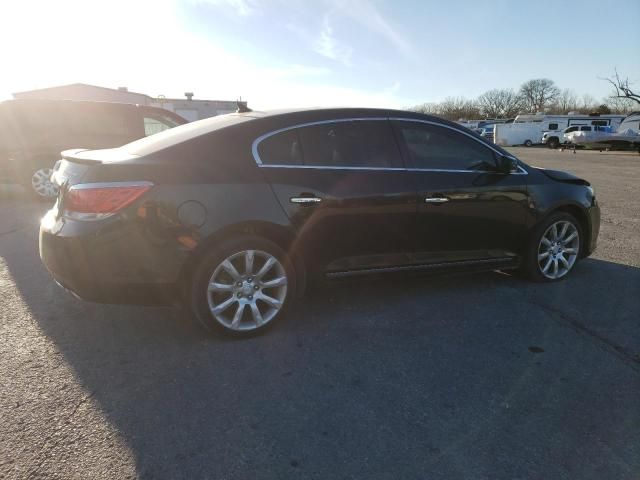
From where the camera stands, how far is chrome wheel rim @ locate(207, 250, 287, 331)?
3189mm

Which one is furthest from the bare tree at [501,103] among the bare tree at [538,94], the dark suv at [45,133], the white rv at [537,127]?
the dark suv at [45,133]

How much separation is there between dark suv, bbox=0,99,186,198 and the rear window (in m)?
6.05

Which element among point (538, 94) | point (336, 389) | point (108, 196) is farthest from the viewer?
point (538, 94)

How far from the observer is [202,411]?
8.15ft

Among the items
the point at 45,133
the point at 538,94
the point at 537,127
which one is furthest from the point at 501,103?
the point at 45,133

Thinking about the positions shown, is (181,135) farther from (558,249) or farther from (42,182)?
(42,182)

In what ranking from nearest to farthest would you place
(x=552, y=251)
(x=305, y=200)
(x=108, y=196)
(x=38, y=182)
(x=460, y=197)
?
(x=108, y=196)
(x=305, y=200)
(x=460, y=197)
(x=552, y=251)
(x=38, y=182)

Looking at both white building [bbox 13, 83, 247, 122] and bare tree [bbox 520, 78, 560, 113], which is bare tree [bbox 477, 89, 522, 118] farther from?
white building [bbox 13, 83, 247, 122]

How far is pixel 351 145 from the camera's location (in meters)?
3.63

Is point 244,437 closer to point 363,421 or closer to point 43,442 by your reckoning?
point 363,421

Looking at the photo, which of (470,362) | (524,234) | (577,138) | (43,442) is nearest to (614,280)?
(524,234)

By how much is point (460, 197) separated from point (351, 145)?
1.08 m

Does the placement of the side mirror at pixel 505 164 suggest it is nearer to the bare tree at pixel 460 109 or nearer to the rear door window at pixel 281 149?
A: the rear door window at pixel 281 149

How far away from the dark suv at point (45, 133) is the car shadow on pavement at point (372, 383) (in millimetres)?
5345
